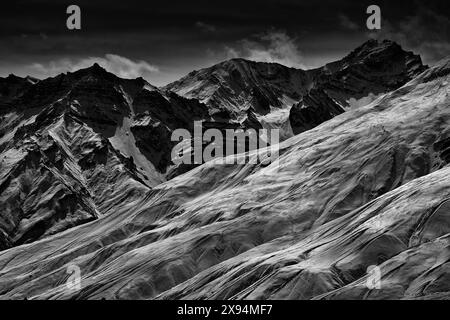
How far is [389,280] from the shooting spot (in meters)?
162

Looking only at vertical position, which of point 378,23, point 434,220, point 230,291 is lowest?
point 230,291
